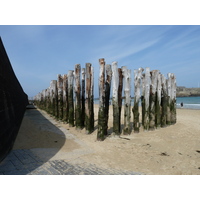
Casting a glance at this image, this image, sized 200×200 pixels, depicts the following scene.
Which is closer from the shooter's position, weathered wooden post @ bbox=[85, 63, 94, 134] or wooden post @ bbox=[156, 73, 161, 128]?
weathered wooden post @ bbox=[85, 63, 94, 134]

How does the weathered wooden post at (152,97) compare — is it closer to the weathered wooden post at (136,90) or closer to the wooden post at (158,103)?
the wooden post at (158,103)

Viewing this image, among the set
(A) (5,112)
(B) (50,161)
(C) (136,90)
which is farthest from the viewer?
(C) (136,90)

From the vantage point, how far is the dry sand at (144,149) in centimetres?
330

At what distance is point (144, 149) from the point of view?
4.38 metres

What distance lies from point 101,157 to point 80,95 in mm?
3313

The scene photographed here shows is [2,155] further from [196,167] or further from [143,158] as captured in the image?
[196,167]

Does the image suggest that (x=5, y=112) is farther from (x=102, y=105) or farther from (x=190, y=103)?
(x=190, y=103)

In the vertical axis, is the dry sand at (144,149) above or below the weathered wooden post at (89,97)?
A: below

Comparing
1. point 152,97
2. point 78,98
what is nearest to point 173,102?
point 152,97

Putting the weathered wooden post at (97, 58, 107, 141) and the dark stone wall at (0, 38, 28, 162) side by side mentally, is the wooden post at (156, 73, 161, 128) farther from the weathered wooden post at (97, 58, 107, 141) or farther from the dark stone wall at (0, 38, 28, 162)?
the dark stone wall at (0, 38, 28, 162)

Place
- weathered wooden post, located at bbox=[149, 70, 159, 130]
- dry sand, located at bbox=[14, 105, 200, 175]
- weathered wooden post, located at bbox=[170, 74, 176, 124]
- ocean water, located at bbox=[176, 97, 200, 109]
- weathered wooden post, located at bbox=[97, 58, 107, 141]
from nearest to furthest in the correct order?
dry sand, located at bbox=[14, 105, 200, 175], weathered wooden post, located at bbox=[97, 58, 107, 141], weathered wooden post, located at bbox=[149, 70, 159, 130], weathered wooden post, located at bbox=[170, 74, 176, 124], ocean water, located at bbox=[176, 97, 200, 109]

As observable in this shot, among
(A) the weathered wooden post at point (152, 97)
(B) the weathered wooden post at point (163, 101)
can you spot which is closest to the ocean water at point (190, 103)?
(B) the weathered wooden post at point (163, 101)

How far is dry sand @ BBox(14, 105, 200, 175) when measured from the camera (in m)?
3.30

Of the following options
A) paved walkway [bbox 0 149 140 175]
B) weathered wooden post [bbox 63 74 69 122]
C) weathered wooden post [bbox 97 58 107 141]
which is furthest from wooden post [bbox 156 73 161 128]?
weathered wooden post [bbox 63 74 69 122]
